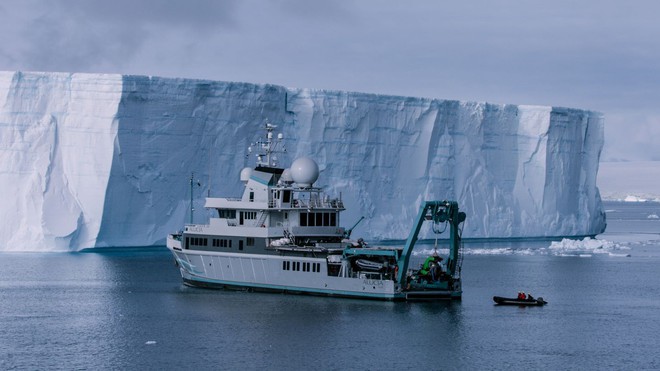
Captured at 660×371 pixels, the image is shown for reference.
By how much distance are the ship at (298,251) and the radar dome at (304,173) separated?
0.08 feet

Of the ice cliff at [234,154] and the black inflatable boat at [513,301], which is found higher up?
the ice cliff at [234,154]

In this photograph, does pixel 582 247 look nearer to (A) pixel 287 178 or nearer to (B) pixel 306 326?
(A) pixel 287 178

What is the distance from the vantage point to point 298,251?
83.3 feet

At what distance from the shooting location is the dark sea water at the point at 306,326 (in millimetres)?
18109

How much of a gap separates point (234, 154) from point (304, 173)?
11408mm

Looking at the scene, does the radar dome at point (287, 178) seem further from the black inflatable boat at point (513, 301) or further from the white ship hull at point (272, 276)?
the black inflatable boat at point (513, 301)

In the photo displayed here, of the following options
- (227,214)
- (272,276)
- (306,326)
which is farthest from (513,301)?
(227,214)

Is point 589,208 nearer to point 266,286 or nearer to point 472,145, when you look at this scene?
point 472,145

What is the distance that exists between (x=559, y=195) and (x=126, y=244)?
18955 mm

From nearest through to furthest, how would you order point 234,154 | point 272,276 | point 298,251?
point 298,251 < point 272,276 < point 234,154

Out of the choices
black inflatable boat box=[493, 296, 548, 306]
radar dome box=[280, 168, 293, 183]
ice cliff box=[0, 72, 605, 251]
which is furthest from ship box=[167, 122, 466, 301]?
ice cliff box=[0, 72, 605, 251]

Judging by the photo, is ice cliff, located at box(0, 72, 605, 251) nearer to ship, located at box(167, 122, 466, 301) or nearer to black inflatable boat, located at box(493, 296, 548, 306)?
ship, located at box(167, 122, 466, 301)

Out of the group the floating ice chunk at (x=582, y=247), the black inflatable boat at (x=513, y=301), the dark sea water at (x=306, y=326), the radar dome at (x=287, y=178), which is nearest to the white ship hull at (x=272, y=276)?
the dark sea water at (x=306, y=326)

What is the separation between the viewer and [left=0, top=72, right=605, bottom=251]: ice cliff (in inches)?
1375
